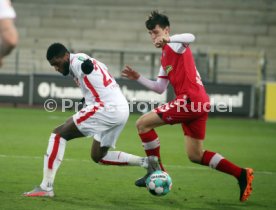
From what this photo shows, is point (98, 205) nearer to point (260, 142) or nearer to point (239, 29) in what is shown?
point (260, 142)

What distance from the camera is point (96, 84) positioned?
863 centimetres

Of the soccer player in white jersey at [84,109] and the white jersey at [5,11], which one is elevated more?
the white jersey at [5,11]

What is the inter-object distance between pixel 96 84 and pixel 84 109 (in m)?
0.34

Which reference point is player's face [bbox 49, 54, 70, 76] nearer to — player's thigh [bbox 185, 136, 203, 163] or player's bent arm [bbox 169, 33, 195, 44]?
player's bent arm [bbox 169, 33, 195, 44]

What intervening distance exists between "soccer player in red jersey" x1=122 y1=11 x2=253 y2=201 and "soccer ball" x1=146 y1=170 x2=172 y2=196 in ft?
0.70

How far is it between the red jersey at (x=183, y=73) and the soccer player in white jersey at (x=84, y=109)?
716 millimetres

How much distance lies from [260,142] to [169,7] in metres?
13.5

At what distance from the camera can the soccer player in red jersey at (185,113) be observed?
8.77m

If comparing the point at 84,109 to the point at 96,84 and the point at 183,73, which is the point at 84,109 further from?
the point at 183,73

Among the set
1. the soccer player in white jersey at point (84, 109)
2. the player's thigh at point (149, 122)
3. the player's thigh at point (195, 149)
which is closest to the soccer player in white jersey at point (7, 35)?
the soccer player in white jersey at point (84, 109)

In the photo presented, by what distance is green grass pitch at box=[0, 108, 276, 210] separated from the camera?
8.41 m

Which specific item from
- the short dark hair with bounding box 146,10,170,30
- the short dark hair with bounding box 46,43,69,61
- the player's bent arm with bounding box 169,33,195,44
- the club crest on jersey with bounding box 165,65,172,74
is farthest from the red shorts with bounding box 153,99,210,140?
the short dark hair with bounding box 46,43,69,61

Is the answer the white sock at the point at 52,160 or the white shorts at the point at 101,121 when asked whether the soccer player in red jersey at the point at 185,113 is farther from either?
the white sock at the point at 52,160

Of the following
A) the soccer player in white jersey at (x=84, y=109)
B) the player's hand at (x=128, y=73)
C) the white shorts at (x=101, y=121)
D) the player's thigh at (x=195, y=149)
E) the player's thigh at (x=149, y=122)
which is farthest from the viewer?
the player's hand at (x=128, y=73)
